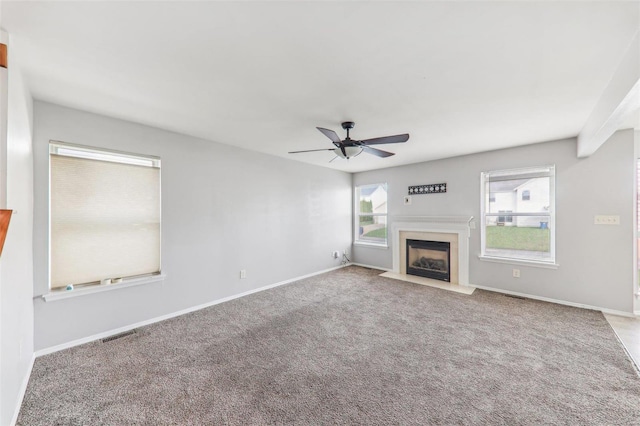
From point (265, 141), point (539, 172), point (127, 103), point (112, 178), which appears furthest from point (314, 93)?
point (539, 172)

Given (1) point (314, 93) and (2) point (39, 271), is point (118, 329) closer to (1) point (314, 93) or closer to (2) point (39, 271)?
(2) point (39, 271)

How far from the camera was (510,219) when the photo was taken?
4191mm

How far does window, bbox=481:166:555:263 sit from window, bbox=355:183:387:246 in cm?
210

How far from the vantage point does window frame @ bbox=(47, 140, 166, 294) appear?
2434 millimetres

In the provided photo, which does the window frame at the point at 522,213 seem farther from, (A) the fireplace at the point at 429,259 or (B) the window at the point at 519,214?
(A) the fireplace at the point at 429,259

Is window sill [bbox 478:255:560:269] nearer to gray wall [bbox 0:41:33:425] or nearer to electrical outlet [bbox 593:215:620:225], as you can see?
electrical outlet [bbox 593:215:620:225]

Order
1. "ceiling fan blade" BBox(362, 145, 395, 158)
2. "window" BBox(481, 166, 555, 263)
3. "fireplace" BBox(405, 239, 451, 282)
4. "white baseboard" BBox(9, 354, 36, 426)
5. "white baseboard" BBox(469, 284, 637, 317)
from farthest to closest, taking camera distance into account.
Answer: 1. "fireplace" BBox(405, 239, 451, 282)
2. "window" BBox(481, 166, 555, 263)
3. "white baseboard" BBox(469, 284, 637, 317)
4. "ceiling fan blade" BBox(362, 145, 395, 158)
5. "white baseboard" BBox(9, 354, 36, 426)

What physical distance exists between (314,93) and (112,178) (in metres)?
2.49

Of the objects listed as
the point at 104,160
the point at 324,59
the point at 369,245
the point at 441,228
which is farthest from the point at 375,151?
the point at 369,245

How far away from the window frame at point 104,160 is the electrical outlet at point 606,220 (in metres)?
5.94

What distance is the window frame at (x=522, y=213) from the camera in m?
3.78

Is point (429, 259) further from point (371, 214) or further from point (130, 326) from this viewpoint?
point (130, 326)

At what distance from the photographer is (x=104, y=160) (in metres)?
2.76

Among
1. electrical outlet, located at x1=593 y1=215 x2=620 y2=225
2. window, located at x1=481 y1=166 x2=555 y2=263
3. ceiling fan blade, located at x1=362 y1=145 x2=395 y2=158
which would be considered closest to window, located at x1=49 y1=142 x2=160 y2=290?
ceiling fan blade, located at x1=362 y1=145 x2=395 y2=158
